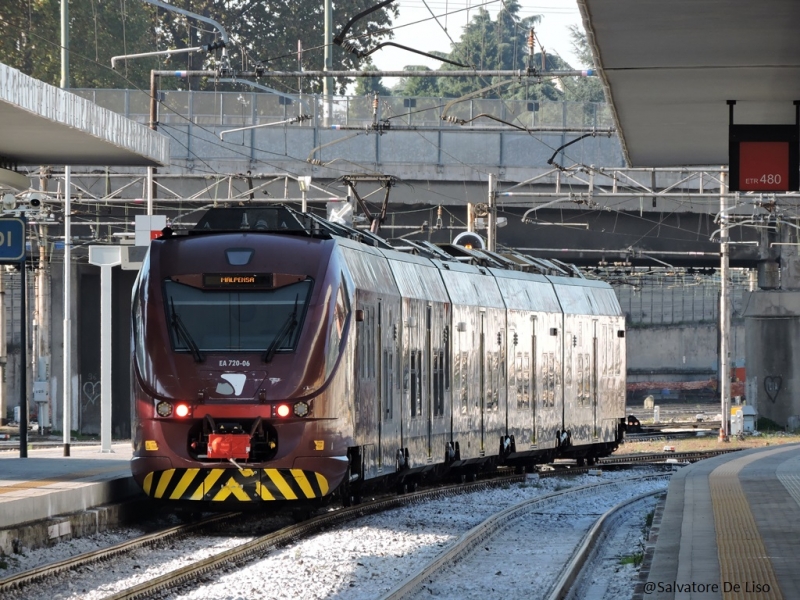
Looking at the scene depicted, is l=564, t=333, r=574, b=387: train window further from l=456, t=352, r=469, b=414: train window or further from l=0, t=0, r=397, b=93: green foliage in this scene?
l=0, t=0, r=397, b=93: green foliage

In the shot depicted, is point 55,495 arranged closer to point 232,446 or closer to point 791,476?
point 232,446

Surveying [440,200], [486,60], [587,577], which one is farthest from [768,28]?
[486,60]

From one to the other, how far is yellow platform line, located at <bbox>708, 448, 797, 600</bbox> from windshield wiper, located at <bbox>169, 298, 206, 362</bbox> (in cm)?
550

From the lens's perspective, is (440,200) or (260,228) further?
(440,200)

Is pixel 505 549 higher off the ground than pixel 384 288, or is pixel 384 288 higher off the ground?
pixel 384 288

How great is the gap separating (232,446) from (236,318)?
141cm

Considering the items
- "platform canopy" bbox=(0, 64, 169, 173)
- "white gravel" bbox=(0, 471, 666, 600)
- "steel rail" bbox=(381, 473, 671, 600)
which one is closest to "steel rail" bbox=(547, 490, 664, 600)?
"white gravel" bbox=(0, 471, 666, 600)

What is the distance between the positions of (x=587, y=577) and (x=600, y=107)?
31675mm

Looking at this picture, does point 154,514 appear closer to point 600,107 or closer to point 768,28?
point 768,28

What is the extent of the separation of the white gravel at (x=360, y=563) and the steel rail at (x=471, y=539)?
12cm

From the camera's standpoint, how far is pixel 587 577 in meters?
13.4

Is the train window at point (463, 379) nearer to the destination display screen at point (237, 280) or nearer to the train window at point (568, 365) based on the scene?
the train window at point (568, 365)

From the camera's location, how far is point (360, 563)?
43.0 ft

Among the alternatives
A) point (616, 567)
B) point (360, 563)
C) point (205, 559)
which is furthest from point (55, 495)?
point (616, 567)
